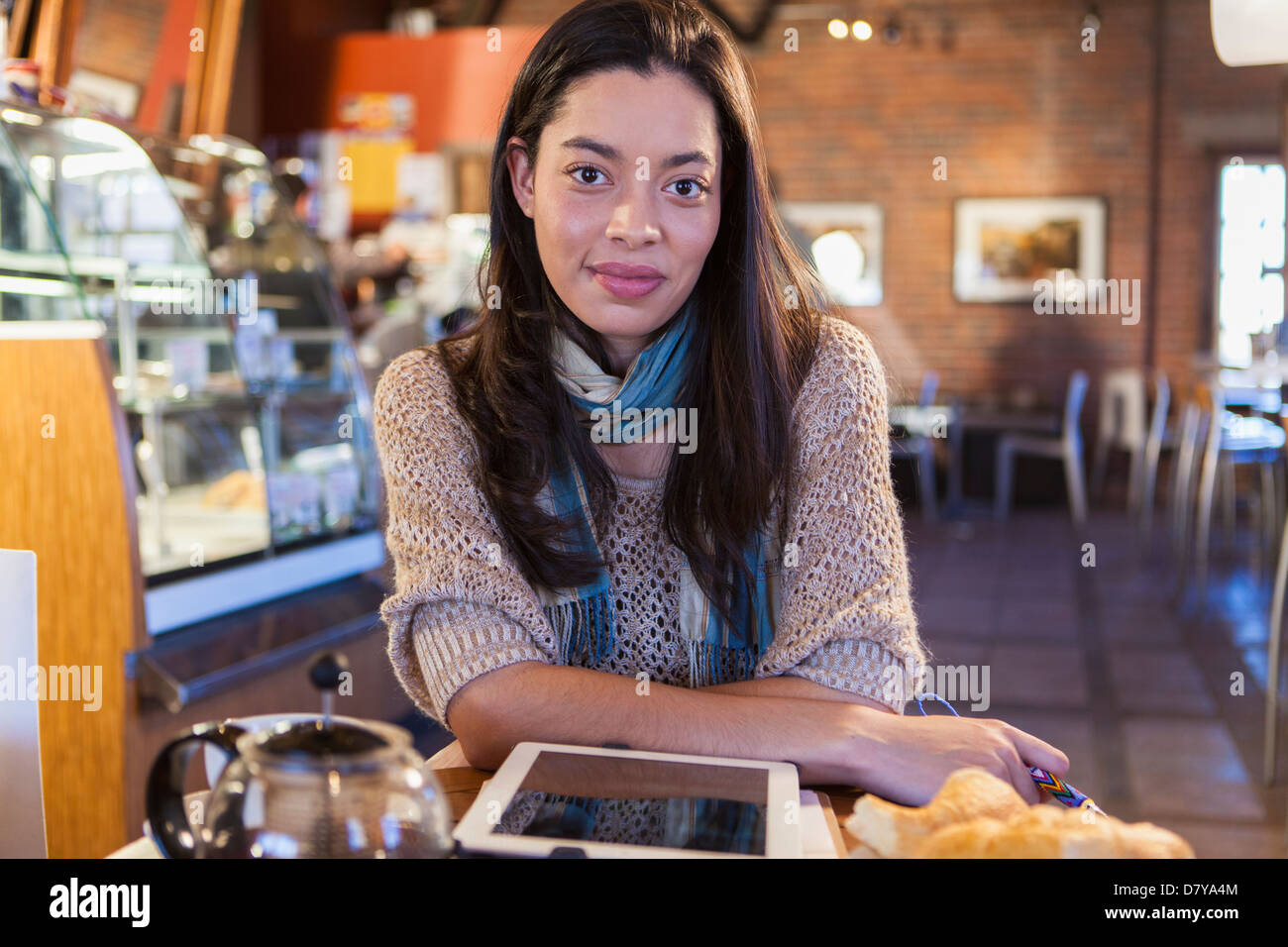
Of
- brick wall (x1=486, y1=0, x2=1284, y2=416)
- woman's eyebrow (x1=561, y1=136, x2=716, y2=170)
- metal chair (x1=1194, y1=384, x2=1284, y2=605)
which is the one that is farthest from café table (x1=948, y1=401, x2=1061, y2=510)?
woman's eyebrow (x1=561, y1=136, x2=716, y2=170)

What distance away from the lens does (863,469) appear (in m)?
1.32

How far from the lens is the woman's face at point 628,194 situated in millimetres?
1174

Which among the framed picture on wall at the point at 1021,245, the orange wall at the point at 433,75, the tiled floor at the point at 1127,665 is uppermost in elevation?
the orange wall at the point at 433,75

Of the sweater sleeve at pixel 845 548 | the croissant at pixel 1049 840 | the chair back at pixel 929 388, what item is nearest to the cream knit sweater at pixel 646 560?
the sweater sleeve at pixel 845 548

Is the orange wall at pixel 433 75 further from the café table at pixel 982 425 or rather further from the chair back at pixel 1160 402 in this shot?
the chair back at pixel 1160 402

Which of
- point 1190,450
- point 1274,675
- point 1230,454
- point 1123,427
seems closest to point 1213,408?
point 1190,450

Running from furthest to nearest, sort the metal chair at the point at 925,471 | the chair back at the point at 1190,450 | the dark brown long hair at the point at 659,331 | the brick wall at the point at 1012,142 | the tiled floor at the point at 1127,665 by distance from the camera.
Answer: the brick wall at the point at 1012,142
the metal chair at the point at 925,471
the chair back at the point at 1190,450
the tiled floor at the point at 1127,665
the dark brown long hair at the point at 659,331

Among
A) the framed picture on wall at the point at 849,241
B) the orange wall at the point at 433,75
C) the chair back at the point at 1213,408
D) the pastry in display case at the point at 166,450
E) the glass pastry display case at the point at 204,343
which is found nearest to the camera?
the pastry in display case at the point at 166,450

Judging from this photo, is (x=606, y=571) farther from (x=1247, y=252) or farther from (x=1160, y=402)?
(x=1247, y=252)

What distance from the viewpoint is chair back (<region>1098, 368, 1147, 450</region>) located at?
8.51 metres

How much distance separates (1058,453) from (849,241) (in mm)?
2625

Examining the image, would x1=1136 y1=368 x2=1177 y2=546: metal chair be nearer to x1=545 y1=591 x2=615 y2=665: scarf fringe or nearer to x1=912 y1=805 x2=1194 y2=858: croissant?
x1=545 y1=591 x2=615 y2=665: scarf fringe

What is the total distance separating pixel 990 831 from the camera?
678mm
